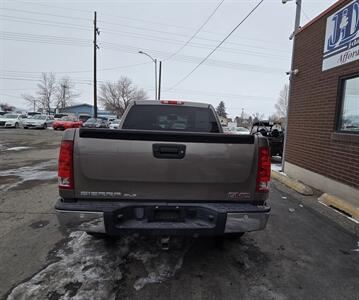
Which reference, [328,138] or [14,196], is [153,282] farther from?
[328,138]

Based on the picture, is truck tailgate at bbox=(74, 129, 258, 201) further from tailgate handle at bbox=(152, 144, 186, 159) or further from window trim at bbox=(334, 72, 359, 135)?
window trim at bbox=(334, 72, 359, 135)

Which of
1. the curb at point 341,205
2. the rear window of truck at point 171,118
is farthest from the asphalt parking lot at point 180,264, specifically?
→ the rear window of truck at point 171,118

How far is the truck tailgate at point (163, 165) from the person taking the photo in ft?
→ 8.95

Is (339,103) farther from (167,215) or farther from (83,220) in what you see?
(83,220)

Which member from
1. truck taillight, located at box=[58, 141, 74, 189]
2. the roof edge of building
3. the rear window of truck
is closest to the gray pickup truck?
truck taillight, located at box=[58, 141, 74, 189]

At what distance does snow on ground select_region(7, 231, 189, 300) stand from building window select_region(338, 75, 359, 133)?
4.95 m

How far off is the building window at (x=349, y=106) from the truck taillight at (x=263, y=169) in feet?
14.3

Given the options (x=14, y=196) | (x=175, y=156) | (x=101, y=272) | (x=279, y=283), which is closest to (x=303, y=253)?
(x=279, y=283)

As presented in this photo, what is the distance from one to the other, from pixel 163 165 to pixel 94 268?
4.89 ft

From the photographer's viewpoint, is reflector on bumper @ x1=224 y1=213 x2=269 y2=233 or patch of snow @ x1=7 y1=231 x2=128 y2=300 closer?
patch of snow @ x1=7 y1=231 x2=128 y2=300

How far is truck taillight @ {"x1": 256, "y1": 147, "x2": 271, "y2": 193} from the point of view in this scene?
2.92m

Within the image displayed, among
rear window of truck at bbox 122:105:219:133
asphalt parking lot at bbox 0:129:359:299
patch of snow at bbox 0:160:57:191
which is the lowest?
patch of snow at bbox 0:160:57:191

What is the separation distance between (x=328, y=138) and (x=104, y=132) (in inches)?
242

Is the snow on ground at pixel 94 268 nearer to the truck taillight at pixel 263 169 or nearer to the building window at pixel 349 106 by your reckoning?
the truck taillight at pixel 263 169
